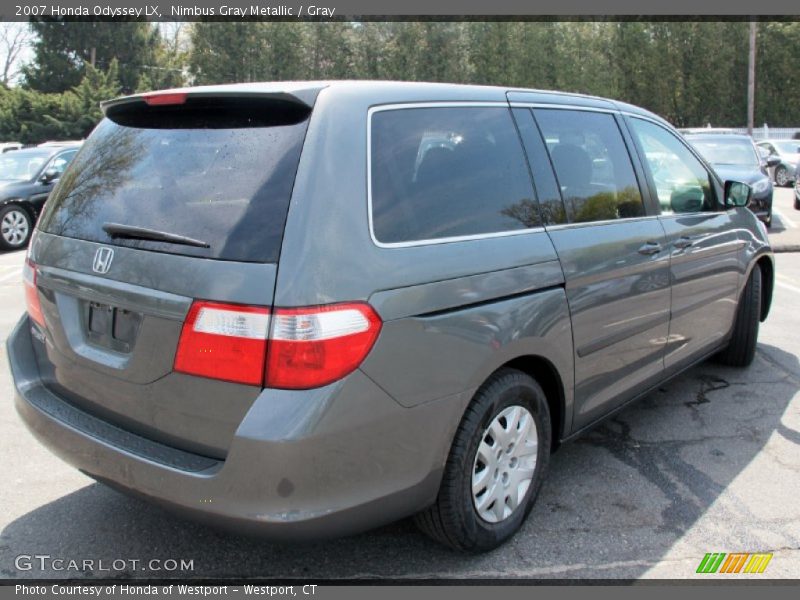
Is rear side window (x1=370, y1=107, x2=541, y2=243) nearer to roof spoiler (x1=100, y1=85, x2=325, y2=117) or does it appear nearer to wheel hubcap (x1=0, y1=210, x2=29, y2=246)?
roof spoiler (x1=100, y1=85, x2=325, y2=117)

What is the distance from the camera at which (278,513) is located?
2.29 m

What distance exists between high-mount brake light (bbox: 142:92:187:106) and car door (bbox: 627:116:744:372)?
243 cm

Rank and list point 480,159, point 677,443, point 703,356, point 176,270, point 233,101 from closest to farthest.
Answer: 1. point 176,270
2. point 233,101
3. point 480,159
4. point 677,443
5. point 703,356

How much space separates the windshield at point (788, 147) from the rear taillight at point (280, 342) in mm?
24368

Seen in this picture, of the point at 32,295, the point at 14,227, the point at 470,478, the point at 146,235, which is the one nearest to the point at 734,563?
the point at 470,478

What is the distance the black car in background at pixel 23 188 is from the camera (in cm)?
1217

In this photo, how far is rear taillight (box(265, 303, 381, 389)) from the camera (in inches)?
89.1

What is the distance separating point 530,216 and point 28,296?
2.18 meters

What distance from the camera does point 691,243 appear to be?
4.18 m

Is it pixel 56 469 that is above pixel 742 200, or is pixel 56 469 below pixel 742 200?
below

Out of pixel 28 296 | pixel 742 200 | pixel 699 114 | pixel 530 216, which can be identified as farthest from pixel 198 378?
pixel 699 114

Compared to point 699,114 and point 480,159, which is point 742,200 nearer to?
point 480,159

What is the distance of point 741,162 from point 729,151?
39 centimetres

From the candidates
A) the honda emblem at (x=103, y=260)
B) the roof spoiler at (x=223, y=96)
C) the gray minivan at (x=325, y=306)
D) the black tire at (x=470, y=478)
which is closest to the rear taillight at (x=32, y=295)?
the gray minivan at (x=325, y=306)
